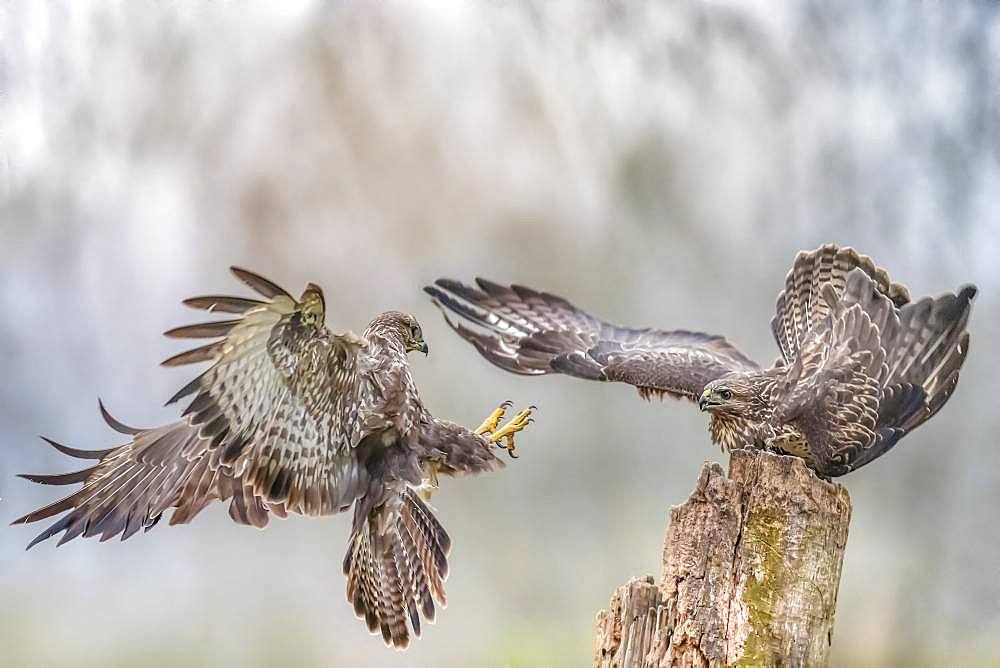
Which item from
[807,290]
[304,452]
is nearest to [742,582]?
[304,452]

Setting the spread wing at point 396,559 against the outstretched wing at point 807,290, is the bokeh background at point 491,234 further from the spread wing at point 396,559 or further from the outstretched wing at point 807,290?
the spread wing at point 396,559

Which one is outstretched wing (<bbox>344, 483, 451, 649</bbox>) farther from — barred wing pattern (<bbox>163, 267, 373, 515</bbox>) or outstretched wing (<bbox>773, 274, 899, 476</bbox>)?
outstretched wing (<bbox>773, 274, 899, 476</bbox>)

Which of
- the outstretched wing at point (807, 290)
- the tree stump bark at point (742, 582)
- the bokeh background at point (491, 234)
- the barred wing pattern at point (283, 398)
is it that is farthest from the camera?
the bokeh background at point (491, 234)

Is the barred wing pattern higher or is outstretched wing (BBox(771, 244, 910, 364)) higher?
outstretched wing (BBox(771, 244, 910, 364))

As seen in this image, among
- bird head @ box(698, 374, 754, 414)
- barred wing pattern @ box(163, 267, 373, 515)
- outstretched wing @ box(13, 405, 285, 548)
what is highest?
bird head @ box(698, 374, 754, 414)

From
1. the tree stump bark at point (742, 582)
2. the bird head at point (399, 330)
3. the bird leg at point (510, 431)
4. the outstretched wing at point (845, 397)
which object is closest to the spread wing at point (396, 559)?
the bird head at point (399, 330)

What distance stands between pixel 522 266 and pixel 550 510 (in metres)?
0.75

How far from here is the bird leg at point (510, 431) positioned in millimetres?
2770

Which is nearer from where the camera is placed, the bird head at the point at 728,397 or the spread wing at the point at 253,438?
the spread wing at the point at 253,438

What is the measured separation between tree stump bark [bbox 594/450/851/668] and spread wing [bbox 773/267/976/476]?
0.53 meters

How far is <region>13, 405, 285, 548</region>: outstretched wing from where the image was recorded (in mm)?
2318

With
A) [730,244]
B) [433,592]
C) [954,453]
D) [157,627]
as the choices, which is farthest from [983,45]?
[157,627]

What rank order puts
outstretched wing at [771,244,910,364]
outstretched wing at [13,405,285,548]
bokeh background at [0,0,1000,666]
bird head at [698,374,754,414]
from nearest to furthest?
outstretched wing at [13,405,285,548]
bird head at [698,374,754,414]
outstretched wing at [771,244,910,364]
bokeh background at [0,0,1000,666]

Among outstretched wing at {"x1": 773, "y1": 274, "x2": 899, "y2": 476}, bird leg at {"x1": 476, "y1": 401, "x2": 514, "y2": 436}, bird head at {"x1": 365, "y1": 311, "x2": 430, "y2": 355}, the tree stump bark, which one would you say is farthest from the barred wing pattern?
outstretched wing at {"x1": 773, "y1": 274, "x2": 899, "y2": 476}
